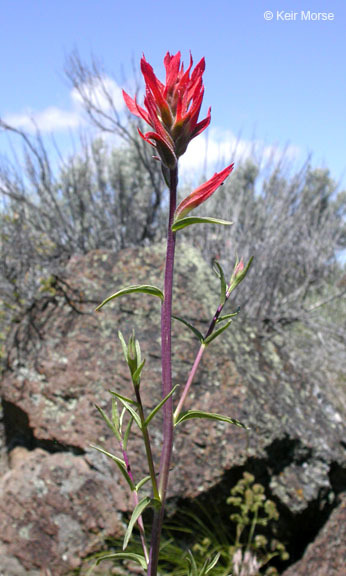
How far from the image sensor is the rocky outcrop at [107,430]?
A: 106 inches

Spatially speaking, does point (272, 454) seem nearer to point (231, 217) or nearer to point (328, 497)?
point (328, 497)

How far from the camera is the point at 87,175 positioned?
21.2ft

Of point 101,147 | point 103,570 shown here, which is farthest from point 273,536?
point 101,147

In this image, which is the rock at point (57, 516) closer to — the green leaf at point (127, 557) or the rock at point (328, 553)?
the rock at point (328, 553)

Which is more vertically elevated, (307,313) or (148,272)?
(307,313)

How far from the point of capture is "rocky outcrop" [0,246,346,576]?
270 cm

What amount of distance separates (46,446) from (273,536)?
1.46 meters

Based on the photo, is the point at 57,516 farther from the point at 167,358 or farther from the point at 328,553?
the point at 167,358

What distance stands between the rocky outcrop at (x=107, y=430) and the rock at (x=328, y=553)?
0.14m

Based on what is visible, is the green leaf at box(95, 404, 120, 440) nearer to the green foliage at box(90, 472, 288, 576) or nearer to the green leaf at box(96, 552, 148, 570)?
the green leaf at box(96, 552, 148, 570)

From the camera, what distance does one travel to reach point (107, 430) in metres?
2.76

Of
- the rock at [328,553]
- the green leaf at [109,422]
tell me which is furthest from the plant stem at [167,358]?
the rock at [328,553]

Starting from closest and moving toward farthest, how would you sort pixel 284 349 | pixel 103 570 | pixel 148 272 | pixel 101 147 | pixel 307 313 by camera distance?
pixel 103 570
pixel 148 272
pixel 284 349
pixel 307 313
pixel 101 147

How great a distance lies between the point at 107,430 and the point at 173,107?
2.25m
